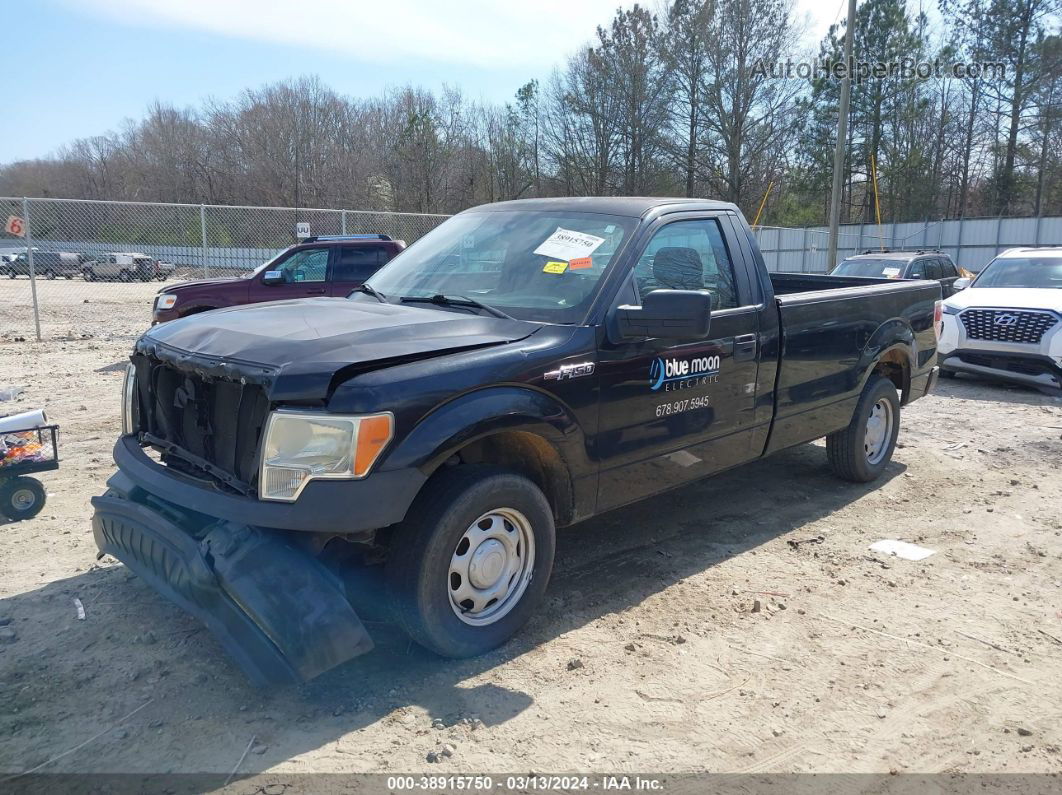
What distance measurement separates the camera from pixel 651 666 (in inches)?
138

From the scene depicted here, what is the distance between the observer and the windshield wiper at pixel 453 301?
389cm

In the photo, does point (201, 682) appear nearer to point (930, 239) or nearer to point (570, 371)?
point (570, 371)

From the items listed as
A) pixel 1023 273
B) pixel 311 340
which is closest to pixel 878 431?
pixel 311 340

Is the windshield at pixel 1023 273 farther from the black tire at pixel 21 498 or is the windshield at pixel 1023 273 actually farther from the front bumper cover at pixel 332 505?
the black tire at pixel 21 498

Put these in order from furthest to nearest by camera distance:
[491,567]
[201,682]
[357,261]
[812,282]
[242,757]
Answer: [357,261], [812,282], [491,567], [201,682], [242,757]

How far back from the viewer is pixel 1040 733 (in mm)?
3070

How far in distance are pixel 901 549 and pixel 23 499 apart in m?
5.49

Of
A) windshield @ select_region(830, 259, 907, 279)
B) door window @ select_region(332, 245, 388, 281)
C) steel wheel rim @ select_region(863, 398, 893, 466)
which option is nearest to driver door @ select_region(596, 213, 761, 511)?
steel wheel rim @ select_region(863, 398, 893, 466)

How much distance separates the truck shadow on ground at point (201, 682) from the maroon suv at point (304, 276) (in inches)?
294

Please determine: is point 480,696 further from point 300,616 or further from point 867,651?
point 867,651

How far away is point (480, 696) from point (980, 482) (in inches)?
196

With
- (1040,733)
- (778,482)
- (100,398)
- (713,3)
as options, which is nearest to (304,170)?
(713,3)

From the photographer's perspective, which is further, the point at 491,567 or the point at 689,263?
the point at 689,263

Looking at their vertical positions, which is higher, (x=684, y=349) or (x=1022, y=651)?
(x=684, y=349)
